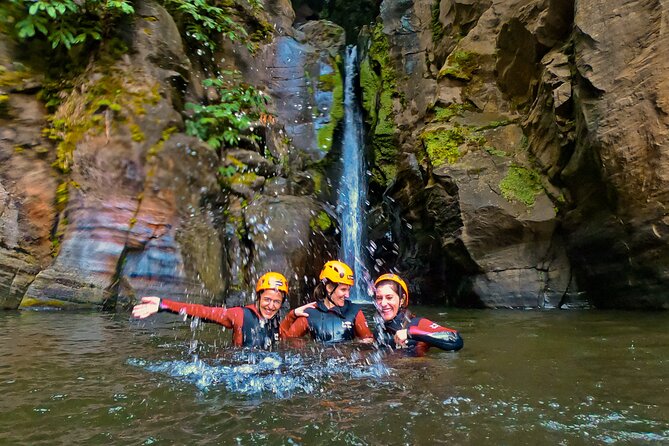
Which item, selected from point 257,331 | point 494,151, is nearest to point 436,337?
point 257,331

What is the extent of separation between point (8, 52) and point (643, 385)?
36.2 feet

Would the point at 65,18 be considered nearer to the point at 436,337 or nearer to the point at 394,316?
the point at 394,316

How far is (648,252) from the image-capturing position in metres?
7.30

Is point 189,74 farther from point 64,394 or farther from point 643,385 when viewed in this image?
point 643,385

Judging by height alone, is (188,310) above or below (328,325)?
above

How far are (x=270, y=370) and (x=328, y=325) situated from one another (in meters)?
1.65

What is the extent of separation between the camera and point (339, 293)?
17.5 ft

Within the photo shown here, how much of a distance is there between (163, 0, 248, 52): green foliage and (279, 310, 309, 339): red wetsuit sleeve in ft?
27.0

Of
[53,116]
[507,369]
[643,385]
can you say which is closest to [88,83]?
[53,116]

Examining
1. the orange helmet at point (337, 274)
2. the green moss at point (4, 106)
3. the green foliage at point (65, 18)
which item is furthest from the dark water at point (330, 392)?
the green foliage at point (65, 18)

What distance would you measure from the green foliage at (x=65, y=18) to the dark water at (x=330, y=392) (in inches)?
231

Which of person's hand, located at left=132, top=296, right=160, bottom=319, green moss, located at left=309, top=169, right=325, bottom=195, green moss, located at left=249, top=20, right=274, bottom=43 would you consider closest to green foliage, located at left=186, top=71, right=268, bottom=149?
green moss, located at left=309, top=169, right=325, bottom=195

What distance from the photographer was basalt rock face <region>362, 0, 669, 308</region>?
23.5 feet

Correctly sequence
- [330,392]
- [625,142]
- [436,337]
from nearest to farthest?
[330,392], [436,337], [625,142]
